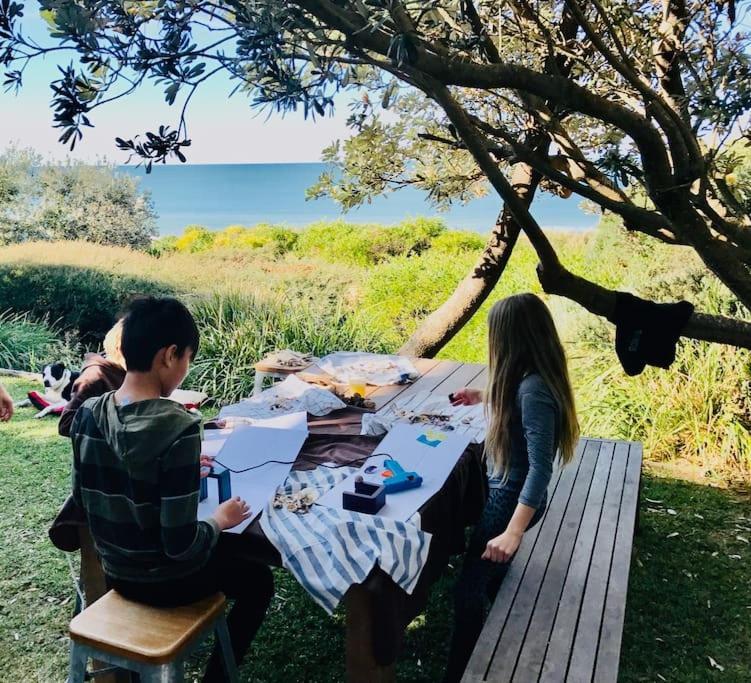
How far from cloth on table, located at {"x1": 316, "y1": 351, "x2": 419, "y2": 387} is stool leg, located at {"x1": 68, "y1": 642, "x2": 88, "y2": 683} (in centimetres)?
224

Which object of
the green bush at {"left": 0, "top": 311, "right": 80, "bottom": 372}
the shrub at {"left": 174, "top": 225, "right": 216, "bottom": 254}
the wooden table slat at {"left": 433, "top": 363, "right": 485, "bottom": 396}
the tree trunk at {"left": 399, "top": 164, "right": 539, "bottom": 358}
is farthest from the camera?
the shrub at {"left": 174, "top": 225, "right": 216, "bottom": 254}

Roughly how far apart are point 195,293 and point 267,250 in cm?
457

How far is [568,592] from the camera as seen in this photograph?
2.69 meters

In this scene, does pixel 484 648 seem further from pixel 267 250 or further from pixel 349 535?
pixel 267 250

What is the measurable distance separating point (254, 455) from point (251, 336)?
14.7 ft

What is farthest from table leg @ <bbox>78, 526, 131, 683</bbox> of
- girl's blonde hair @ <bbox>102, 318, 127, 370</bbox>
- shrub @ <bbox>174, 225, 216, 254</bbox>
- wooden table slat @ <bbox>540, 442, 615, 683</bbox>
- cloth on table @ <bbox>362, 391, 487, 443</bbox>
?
shrub @ <bbox>174, 225, 216, 254</bbox>

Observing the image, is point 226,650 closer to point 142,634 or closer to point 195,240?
point 142,634

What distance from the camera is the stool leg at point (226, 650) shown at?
92.0 inches

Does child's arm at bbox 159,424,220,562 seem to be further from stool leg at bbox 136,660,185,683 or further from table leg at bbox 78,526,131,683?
table leg at bbox 78,526,131,683

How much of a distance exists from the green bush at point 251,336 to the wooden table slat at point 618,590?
3.91m

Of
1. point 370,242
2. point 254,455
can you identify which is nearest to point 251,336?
point 254,455

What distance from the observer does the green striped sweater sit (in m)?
2.04

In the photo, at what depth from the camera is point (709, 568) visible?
3.99 meters

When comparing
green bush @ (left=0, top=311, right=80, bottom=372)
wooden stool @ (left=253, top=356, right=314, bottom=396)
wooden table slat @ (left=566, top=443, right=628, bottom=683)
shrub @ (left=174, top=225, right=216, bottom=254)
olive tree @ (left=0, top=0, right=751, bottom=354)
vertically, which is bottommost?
green bush @ (left=0, top=311, right=80, bottom=372)
